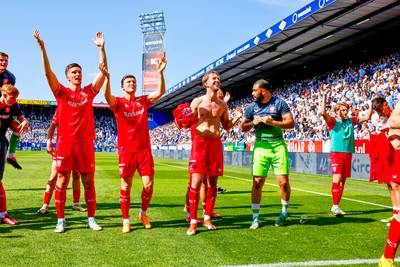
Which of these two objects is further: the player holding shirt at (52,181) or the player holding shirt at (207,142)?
the player holding shirt at (52,181)

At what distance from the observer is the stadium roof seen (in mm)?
22359

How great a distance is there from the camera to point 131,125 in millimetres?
6184

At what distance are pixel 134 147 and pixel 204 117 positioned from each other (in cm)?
109

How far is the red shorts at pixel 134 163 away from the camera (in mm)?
6090

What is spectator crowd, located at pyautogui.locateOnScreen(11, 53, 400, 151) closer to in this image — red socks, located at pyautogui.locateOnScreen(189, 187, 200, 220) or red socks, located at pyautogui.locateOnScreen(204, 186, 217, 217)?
red socks, located at pyautogui.locateOnScreen(204, 186, 217, 217)

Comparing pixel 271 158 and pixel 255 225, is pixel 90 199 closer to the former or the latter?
pixel 255 225

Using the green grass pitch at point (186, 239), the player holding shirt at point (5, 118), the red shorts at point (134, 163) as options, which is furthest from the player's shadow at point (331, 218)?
the player holding shirt at point (5, 118)

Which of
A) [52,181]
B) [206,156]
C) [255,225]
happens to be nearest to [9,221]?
[52,181]

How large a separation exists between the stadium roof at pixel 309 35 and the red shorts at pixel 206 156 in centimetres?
1736

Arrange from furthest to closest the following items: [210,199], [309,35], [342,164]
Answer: [309,35], [342,164], [210,199]

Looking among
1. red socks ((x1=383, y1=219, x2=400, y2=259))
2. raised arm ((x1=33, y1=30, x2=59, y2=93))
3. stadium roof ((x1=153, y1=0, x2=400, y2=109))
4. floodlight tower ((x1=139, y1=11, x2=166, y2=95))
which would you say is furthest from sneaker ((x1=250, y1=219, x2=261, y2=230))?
floodlight tower ((x1=139, y1=11, x2=166, y2=95))

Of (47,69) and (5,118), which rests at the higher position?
(47,69)

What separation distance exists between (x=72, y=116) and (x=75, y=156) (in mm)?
559

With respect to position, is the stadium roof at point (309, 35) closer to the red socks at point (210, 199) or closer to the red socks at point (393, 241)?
the red socks at point (210, 199)
